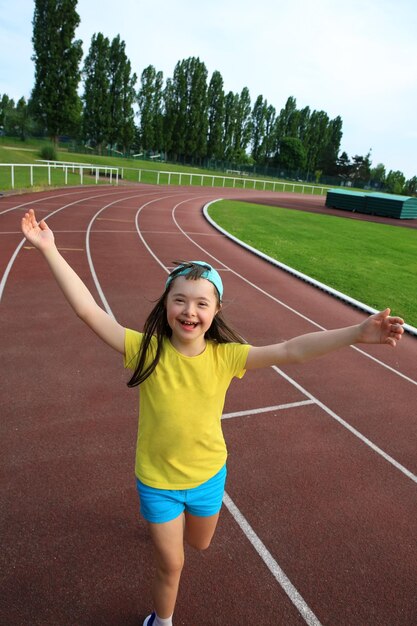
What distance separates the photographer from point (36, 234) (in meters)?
2.34

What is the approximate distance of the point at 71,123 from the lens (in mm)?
48344

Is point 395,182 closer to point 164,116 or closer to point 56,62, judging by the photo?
point 164,116

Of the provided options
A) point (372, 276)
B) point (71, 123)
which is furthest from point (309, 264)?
point (71, 123)

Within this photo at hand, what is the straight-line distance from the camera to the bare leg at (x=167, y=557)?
2080 millimetres

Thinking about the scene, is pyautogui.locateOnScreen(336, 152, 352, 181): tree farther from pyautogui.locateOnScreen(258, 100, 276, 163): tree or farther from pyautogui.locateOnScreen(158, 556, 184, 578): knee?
pyautogui.locateOnScreen(158, 556, 184, 578): knee

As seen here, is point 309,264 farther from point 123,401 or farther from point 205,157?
point 205,157

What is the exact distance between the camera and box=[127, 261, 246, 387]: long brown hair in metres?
2.13

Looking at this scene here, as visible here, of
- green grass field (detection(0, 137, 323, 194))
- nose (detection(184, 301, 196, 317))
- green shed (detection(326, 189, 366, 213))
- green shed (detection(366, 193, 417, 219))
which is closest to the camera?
nose (detection(184, 301, 196, 317))

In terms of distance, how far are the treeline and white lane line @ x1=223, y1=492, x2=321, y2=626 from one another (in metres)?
51.7

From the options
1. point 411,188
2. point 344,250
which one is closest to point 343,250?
point 344,250

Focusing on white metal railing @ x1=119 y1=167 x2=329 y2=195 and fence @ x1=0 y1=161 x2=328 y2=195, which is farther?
white metal railing @ x1=119 y1=167 x2=329 y2=195

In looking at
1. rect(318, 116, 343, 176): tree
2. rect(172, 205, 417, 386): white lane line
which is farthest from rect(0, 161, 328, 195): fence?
rect(318, 116, 343, 176): tree

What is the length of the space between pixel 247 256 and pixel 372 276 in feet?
12.2

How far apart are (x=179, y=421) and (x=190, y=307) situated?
0.57m
